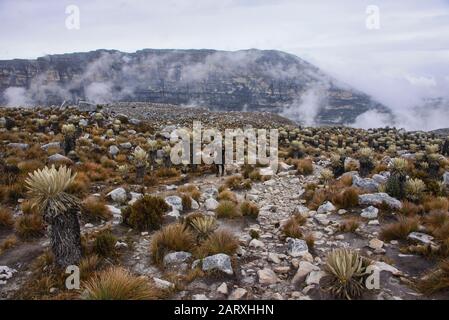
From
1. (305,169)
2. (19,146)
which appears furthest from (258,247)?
(19,146)

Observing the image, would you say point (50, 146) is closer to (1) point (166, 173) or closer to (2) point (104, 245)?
(1) point (166, 173)

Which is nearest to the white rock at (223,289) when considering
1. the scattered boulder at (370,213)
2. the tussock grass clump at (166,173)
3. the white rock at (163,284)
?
the white rock at (163,284)

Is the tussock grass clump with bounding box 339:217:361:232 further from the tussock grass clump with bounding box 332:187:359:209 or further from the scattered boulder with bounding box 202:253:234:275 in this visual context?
the scattered boulder with bounding box 202:253:234:275

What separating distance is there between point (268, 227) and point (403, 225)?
10.7ft

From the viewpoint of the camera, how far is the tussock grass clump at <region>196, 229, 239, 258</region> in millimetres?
6977

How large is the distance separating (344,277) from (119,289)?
3587 mm

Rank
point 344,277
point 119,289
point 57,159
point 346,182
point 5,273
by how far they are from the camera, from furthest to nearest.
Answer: point 57,159 < point 346,182 < point 5,273 < point 344,277 < point 119,289

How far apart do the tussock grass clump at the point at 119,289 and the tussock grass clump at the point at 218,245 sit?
4.91ft

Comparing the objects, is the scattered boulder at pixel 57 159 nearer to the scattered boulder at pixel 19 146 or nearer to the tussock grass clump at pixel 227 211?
the scattered boulder at pixel 19 146

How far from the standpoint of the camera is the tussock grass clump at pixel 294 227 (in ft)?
26.7

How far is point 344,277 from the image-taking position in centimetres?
549

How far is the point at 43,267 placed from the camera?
257 inches

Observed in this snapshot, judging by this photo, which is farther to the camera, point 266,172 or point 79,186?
point 266,172
